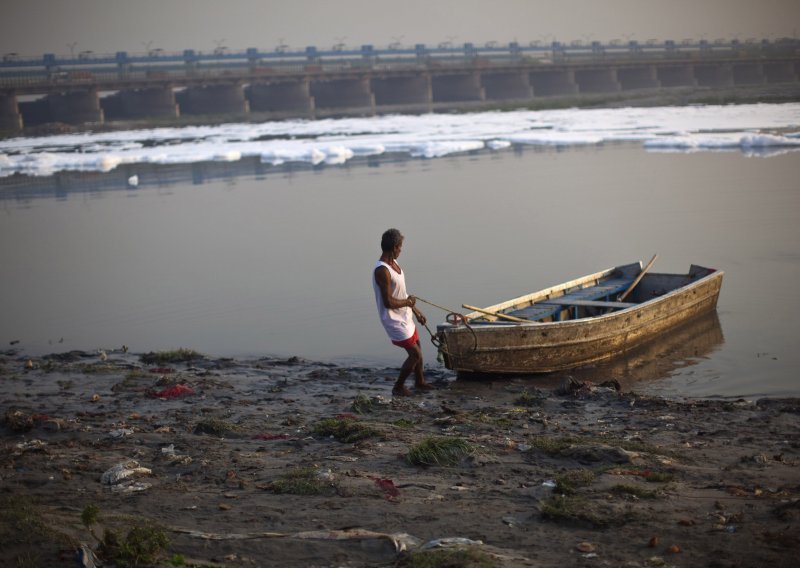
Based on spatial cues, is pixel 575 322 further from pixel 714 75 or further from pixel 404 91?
pixel 714 75

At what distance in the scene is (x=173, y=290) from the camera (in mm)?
14875

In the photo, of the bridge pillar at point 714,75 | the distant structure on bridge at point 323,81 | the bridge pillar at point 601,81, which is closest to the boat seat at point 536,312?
the distant structure on bridge at point 323,81

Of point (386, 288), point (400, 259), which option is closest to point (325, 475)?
point (386, 288)

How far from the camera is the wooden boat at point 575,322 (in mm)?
9398

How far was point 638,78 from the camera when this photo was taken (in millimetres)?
115188

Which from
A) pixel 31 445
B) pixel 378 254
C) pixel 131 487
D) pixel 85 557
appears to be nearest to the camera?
pixel 85 557

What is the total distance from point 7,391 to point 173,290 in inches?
222

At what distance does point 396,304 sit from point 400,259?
7.07 metres

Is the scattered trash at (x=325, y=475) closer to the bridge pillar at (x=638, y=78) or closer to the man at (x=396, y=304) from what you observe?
the man at (x=396, y=304)

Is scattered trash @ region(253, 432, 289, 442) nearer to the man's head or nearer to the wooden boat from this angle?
the man's head

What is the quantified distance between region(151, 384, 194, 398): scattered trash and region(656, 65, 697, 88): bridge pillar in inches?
4496

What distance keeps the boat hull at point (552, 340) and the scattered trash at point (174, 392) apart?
2.49 metres

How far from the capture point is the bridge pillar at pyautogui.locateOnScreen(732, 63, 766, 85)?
387ft

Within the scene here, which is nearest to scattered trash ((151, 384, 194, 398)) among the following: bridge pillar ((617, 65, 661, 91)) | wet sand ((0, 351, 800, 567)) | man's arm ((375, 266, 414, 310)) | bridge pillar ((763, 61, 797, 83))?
wet sand ((0, 351, 800, 567))
